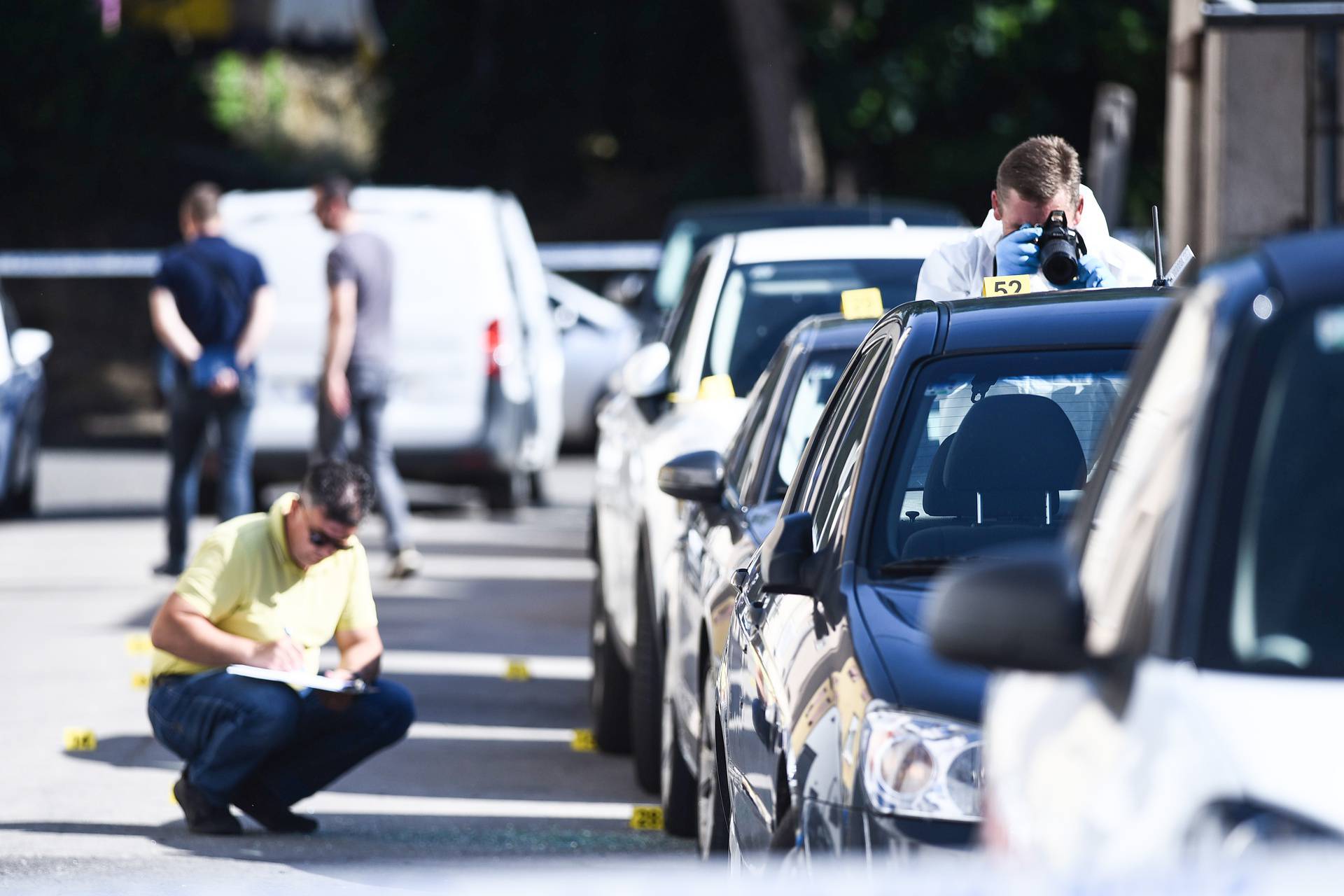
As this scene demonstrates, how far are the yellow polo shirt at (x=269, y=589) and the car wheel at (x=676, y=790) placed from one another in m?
1.06

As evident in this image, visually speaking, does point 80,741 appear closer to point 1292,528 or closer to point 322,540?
point 322,540

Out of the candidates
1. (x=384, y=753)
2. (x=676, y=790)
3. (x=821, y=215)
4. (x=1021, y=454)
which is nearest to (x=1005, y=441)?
(x=1021, y=454)

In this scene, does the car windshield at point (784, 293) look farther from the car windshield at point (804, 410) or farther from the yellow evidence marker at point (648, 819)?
the yellow evidence marker at point (648, 819)

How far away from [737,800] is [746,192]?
68.5ft

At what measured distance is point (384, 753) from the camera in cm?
859

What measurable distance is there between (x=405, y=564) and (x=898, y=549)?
842cm

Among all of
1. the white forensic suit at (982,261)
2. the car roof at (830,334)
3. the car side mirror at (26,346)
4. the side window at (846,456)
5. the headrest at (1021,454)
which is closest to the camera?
the side window at (846,456)

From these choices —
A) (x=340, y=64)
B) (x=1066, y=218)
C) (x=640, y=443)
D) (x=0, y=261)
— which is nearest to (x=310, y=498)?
(x=640, y=443)

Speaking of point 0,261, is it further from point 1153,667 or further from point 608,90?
point 1153,667

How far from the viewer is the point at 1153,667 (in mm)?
2814

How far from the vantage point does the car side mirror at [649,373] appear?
8.67 meters

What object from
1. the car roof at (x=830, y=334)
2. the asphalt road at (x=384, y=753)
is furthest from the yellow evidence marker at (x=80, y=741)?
the car roof at (x=830, y=334)

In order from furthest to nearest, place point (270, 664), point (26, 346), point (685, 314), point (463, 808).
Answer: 1. point (26, 346)
2. point (685, 314)
3. point (463, 808)
4. point (270, 664)

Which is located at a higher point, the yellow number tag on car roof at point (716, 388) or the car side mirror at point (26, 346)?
the car side mirror at point (26, 346)
